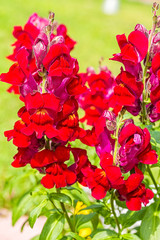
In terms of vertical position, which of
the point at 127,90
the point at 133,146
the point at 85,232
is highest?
the point at 127,90

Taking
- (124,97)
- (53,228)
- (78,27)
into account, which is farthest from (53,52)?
(78,27)

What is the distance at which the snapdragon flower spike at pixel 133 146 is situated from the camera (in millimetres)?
1276

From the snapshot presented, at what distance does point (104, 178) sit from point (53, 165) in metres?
0.17

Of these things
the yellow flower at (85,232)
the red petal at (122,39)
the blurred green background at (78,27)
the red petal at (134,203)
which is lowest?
the blurred green background at (78,27)

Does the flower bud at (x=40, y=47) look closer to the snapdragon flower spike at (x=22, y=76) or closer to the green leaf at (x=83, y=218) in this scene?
the snapdragon flower spike at (x=22, y=76)

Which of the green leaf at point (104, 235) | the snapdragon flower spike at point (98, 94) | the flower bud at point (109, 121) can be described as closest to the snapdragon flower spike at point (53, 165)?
the flower bud at point (109, 121)

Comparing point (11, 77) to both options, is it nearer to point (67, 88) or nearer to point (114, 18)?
point (67, 88)

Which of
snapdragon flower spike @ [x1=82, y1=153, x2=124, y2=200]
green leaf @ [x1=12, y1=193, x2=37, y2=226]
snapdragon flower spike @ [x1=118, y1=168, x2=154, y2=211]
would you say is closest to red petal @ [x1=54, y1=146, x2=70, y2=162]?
snapdragon flower spike @ [x1=82, y1=153, x2=124, y2=200]

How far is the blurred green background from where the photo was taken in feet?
14.3

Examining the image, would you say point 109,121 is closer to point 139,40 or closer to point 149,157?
point 149,157

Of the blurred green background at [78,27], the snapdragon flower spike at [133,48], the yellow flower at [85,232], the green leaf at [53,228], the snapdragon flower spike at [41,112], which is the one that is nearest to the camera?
the snapdragon flower spike at [41,112]

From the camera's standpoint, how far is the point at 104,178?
→ 1306mm

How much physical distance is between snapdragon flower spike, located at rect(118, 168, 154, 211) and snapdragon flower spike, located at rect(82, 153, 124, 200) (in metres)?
0.03

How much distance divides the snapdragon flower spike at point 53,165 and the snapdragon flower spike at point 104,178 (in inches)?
3.1
